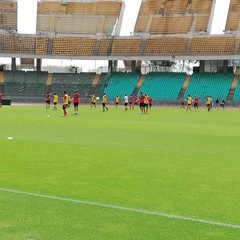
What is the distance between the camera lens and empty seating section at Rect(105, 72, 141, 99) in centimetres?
7069

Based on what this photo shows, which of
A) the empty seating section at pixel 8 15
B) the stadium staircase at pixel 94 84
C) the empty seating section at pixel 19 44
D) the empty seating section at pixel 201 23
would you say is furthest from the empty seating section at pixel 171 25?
the empty seating section at pixel 8 15

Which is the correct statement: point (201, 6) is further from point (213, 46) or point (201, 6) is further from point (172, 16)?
point (213, 46)

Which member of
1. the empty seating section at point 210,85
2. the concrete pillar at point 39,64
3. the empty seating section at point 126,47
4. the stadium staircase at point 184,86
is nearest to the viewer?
the empty seating section at point 210,85

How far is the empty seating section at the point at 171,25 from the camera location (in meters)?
70.8

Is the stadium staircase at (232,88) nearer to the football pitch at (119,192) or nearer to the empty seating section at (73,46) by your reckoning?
the empty seating section at (73,46)

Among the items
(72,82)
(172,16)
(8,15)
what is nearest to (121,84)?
(72,82)

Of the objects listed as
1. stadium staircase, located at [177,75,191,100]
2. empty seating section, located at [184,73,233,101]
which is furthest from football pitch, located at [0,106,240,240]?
stadium staircase, located at [177,75,191,100]

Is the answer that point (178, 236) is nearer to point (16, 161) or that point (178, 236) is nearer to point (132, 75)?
point (16, 161)

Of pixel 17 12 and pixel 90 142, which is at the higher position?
pixel 17 12

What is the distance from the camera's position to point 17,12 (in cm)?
7550

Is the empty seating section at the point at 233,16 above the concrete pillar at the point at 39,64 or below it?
above

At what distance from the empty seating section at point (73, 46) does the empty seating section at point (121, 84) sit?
17.1 ft

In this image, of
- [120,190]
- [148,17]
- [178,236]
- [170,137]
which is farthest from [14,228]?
[148,17]

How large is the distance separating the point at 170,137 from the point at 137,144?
304 centimetres
